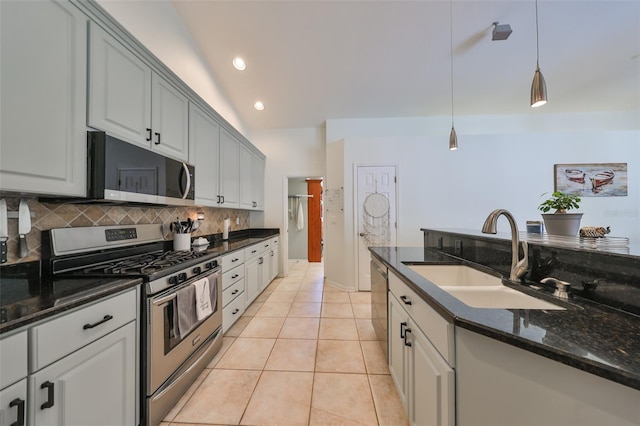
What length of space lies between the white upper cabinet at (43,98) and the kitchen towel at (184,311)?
835 mm

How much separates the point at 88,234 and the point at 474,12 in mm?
4197

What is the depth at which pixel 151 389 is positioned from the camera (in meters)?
1.29

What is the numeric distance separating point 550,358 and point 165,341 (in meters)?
1.82

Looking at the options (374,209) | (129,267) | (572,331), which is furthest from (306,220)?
(572,331)

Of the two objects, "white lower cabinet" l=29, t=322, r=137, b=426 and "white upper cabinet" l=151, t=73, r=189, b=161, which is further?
"white upper cabinet" l=151, t=73, r=189, b=161

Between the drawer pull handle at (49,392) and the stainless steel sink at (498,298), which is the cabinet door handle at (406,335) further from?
the drawer pull handle at (49,392)

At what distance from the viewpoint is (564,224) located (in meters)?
1.89

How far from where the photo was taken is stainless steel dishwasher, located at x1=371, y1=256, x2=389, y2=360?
1786 millimetres

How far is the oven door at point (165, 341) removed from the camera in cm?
130

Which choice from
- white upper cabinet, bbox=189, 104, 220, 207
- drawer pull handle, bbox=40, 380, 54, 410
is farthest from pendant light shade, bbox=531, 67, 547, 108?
drawer pull handle, bbox=40, 380, 54, 410

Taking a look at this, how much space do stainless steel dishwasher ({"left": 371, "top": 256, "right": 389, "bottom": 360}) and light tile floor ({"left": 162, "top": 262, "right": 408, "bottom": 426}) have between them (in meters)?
0.23

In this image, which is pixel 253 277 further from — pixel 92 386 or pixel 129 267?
pixel 92 386

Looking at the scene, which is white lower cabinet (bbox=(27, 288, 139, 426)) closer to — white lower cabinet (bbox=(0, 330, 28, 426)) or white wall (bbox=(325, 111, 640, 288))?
white lower cabinet (bbox=(0, 330, 28, 426))

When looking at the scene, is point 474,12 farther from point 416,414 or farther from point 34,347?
point 34,347
